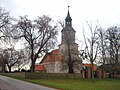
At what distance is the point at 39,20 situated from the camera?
5366 cm

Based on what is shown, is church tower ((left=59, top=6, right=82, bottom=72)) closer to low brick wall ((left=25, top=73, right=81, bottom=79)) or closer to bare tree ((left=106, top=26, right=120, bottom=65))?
low brick wall ((left=25, top=73, right=81, bottom=79))

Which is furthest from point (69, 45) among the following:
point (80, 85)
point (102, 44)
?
point (80, 85)

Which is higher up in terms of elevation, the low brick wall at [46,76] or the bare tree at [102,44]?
the bare tree at [102,44]

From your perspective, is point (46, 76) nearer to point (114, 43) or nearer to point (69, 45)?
point (69, 45)

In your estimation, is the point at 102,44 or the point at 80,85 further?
the point at 102,44

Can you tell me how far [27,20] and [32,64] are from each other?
10400 mm

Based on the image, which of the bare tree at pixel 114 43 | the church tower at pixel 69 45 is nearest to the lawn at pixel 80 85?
the bare tree at pixel 114 43

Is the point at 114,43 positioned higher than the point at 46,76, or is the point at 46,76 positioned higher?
the point at 114,43

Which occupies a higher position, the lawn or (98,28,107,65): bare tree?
(98,28,107,65): bare tree

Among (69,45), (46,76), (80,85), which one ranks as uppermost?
(69,45)

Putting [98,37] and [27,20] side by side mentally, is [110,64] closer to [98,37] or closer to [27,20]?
[98,37]

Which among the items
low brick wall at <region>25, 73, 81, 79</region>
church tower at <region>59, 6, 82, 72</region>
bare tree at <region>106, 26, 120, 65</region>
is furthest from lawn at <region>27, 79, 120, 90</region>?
church tower at <region>59, 6, 82, 72</region>

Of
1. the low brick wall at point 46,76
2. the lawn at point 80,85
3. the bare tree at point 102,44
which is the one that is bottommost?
the lawn at point 80,85

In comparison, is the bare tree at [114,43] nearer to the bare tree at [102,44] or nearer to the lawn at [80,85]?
the bare tree at [102,44]
